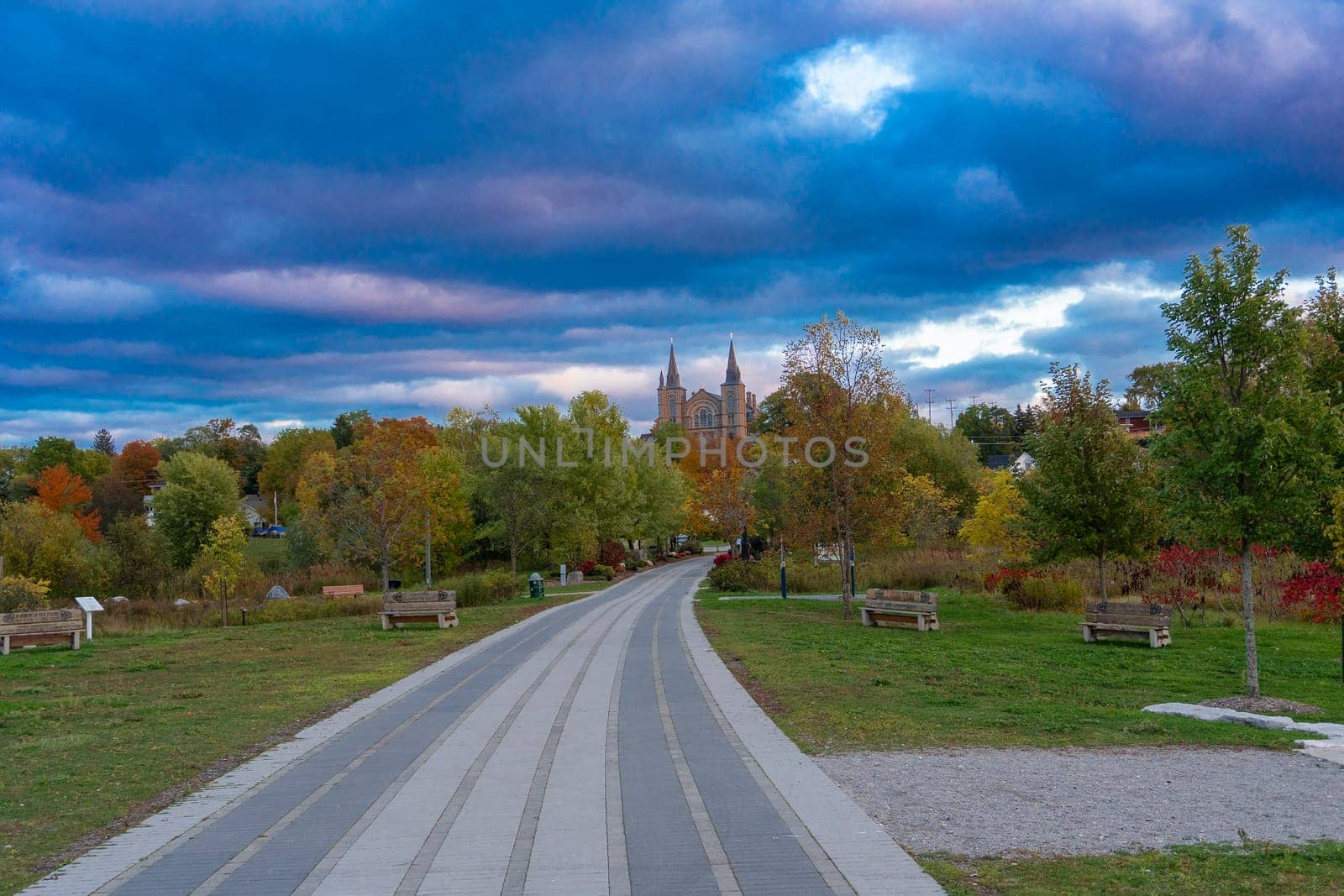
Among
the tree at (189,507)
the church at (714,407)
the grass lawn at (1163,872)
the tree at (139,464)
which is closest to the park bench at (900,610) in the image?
the grass lawn at (1163,872)

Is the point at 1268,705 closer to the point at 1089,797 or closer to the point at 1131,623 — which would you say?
the point at 1089,797

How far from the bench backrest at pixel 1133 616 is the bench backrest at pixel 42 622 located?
21.5 m

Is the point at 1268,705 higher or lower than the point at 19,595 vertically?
lower

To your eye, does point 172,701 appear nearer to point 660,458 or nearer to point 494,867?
point 494,867

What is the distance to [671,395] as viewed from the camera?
164 meters

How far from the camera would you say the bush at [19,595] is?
2828 centimetres

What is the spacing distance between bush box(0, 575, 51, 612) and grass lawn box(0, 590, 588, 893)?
714cm

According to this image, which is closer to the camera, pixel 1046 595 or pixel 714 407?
pixel 1046 595

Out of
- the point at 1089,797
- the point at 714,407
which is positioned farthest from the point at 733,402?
the point at 1089,797

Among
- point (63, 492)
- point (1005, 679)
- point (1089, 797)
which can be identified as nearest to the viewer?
point (1089, 797)

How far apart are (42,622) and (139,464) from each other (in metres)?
101

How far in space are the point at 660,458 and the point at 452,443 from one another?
16.1 m

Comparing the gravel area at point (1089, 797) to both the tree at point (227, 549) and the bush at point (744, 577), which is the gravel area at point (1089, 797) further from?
the bush at point (744, 577)

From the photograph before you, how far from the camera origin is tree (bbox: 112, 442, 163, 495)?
10800 centimetres
